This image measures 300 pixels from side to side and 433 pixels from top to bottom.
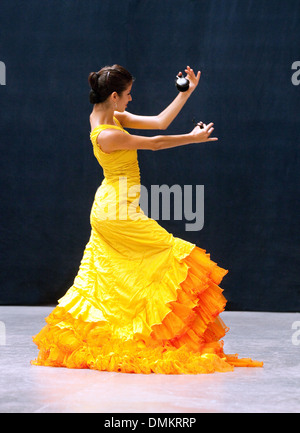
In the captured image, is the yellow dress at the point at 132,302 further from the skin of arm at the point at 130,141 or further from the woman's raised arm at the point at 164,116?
the woman's raised arm at the point at 164,116

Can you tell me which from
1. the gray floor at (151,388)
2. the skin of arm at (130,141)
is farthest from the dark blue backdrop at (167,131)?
the skin of arm at (130,141)

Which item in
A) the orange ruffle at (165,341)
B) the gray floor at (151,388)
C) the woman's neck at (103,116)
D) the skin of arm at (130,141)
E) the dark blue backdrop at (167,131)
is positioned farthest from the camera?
the dark blue backdrop at (167,131)

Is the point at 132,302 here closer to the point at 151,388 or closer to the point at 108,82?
the point at 151,388

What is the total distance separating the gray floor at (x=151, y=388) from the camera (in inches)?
87.6

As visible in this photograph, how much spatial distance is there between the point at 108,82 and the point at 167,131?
2.19m

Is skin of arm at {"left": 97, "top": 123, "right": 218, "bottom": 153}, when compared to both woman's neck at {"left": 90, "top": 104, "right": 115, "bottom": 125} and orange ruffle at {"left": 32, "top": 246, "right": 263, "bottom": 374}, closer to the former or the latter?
woman's neck at {"left": 90, "top": 104, "right": 115, "bottom": 125}

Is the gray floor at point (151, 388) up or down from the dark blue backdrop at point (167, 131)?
down

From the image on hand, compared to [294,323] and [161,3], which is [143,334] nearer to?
[294,323]

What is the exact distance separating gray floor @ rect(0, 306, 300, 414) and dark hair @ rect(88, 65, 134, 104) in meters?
1.24

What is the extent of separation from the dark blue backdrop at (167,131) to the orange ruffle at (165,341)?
2129mm

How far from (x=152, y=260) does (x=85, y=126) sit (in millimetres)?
2473

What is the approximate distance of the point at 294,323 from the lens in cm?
459

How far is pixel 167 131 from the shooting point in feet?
17.4
